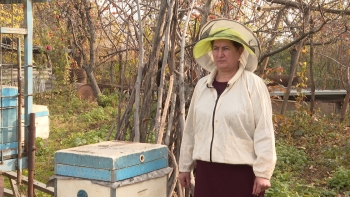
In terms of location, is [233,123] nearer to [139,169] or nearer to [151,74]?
[139,169]

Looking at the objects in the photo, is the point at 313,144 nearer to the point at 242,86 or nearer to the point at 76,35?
the point at 242,86

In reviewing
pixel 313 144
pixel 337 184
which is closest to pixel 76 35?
pixel 313 144

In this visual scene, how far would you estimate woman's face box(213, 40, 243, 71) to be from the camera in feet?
9.11

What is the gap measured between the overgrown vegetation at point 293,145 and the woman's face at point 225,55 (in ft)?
8.15

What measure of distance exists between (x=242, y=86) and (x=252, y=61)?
23cm

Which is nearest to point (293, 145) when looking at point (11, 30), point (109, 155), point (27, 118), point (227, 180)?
point (27, 118)

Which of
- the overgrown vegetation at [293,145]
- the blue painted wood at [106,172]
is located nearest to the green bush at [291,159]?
the overgrown vegetation at [293,145]

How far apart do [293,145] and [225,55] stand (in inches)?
214

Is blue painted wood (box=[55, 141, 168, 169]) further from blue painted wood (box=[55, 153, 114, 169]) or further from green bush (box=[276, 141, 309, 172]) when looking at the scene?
green bush (box=[276, 141, 309, 172])

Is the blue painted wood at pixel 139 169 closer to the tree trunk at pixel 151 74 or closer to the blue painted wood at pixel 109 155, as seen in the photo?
the blue painted wood at pixel 109 155

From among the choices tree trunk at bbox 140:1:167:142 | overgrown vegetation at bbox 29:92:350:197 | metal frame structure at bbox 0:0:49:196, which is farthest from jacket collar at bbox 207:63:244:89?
overgrown vegetation at bbox 29:92:350:197

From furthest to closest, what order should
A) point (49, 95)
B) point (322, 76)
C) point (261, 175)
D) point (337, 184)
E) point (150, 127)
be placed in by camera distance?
1. point (322, 76)
2. point (49, 95)
3. point (337, 184)
4. point (150, 127)
5. point (261, 175)

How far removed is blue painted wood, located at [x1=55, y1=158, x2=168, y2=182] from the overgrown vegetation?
2.28m

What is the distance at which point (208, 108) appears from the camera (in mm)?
Result: 2766
